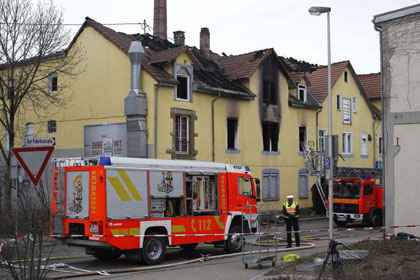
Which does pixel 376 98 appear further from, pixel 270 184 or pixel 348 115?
pixel 270 184

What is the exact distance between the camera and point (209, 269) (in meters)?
15.7

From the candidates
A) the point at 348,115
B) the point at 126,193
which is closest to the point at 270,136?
the point at 348,115

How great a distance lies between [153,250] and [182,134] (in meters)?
16.2

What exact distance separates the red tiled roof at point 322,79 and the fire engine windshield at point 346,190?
1212cm

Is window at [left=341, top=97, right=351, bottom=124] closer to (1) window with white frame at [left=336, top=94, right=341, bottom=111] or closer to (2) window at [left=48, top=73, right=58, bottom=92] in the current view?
(1) window with white frame at [left=336, top=94, right=341, bottom=111]

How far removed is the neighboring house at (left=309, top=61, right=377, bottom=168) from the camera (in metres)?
45.2

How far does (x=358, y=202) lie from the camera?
31.4m

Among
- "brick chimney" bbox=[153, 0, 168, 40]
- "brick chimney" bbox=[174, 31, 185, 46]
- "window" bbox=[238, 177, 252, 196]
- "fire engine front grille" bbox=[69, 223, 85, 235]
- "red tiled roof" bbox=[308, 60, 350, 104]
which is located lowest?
"fire engine front grille" bbox=[69, 223, 85, 235]

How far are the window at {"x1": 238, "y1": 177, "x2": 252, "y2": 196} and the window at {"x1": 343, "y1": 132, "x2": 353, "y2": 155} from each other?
2704 centimetres

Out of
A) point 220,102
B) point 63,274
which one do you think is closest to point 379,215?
point 220,102

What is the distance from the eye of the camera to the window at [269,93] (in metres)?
38.3

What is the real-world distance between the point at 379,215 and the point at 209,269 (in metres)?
18.5

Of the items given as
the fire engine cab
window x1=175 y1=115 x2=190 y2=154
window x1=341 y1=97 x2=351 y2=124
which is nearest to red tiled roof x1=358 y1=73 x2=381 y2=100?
window x1=341 y1=97 x2=351 y2=124

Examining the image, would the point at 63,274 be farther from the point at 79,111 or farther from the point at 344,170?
the point at 344,170
